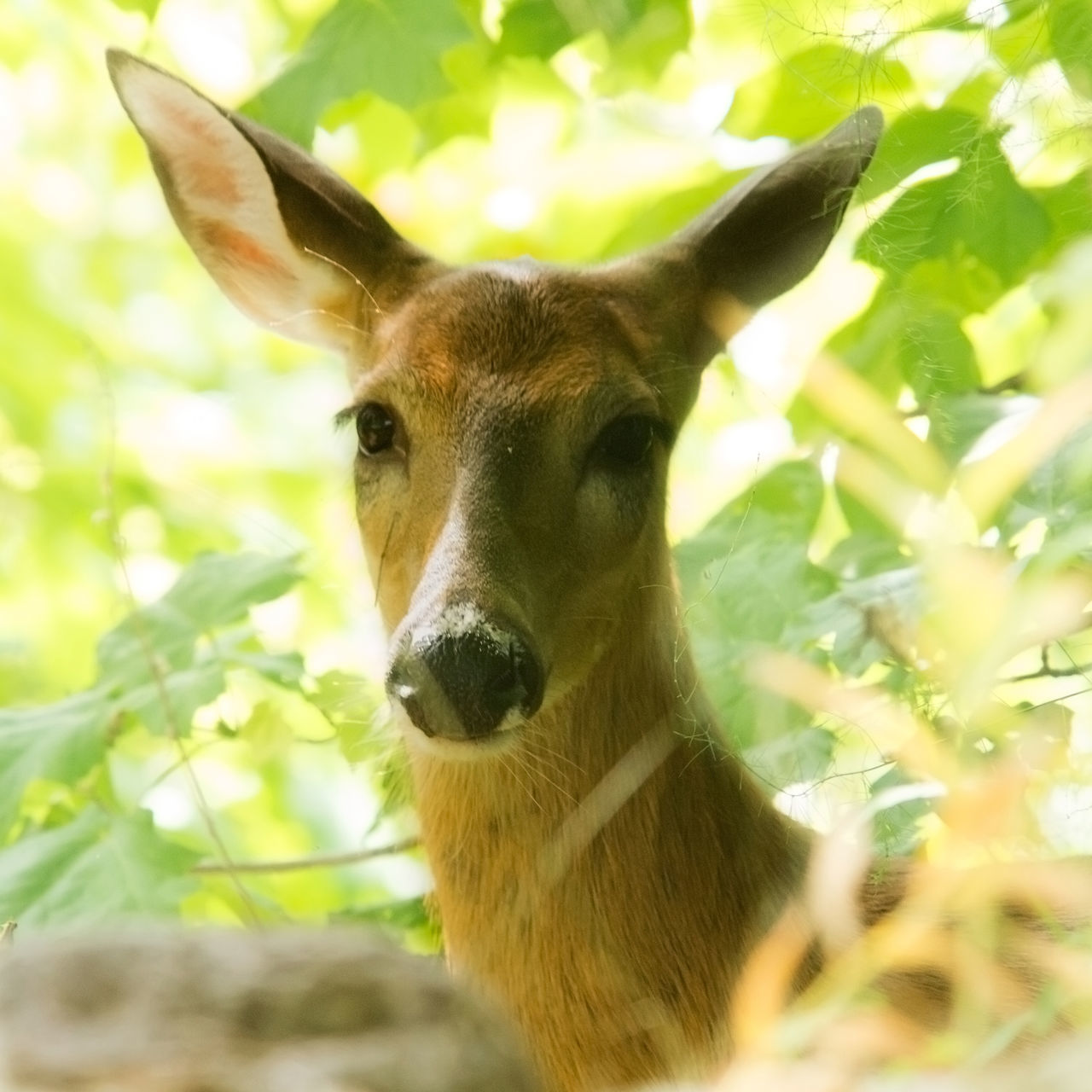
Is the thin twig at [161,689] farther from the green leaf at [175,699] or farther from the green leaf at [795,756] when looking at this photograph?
A: the green leaf at [795,756]

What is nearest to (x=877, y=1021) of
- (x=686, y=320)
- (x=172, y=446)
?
(x=686, y=320)

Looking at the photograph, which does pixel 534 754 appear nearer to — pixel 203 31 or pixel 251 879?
pixel 251 879

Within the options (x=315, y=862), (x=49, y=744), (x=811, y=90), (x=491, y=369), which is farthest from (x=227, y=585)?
(x=811, y=90)

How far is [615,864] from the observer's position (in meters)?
2.02

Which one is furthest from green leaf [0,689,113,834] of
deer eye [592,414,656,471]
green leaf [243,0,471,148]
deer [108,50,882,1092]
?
green leaf [243,0,471,148]

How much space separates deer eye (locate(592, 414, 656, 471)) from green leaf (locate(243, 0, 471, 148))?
22.4 inches

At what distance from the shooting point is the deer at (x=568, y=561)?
1916mm

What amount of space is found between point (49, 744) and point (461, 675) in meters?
0.80

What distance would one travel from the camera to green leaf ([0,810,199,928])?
1.95m

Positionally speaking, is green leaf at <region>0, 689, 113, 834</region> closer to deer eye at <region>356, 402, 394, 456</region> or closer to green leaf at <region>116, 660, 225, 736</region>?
green leaf at <region>116, 660, 225, 736</region>

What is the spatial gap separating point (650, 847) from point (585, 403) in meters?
0.58

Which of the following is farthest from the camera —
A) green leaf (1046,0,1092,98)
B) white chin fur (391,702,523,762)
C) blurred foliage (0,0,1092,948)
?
white chin fur (391,702,523,762)

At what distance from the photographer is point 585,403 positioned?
6.66ft

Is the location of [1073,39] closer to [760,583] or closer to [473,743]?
[760,583]
